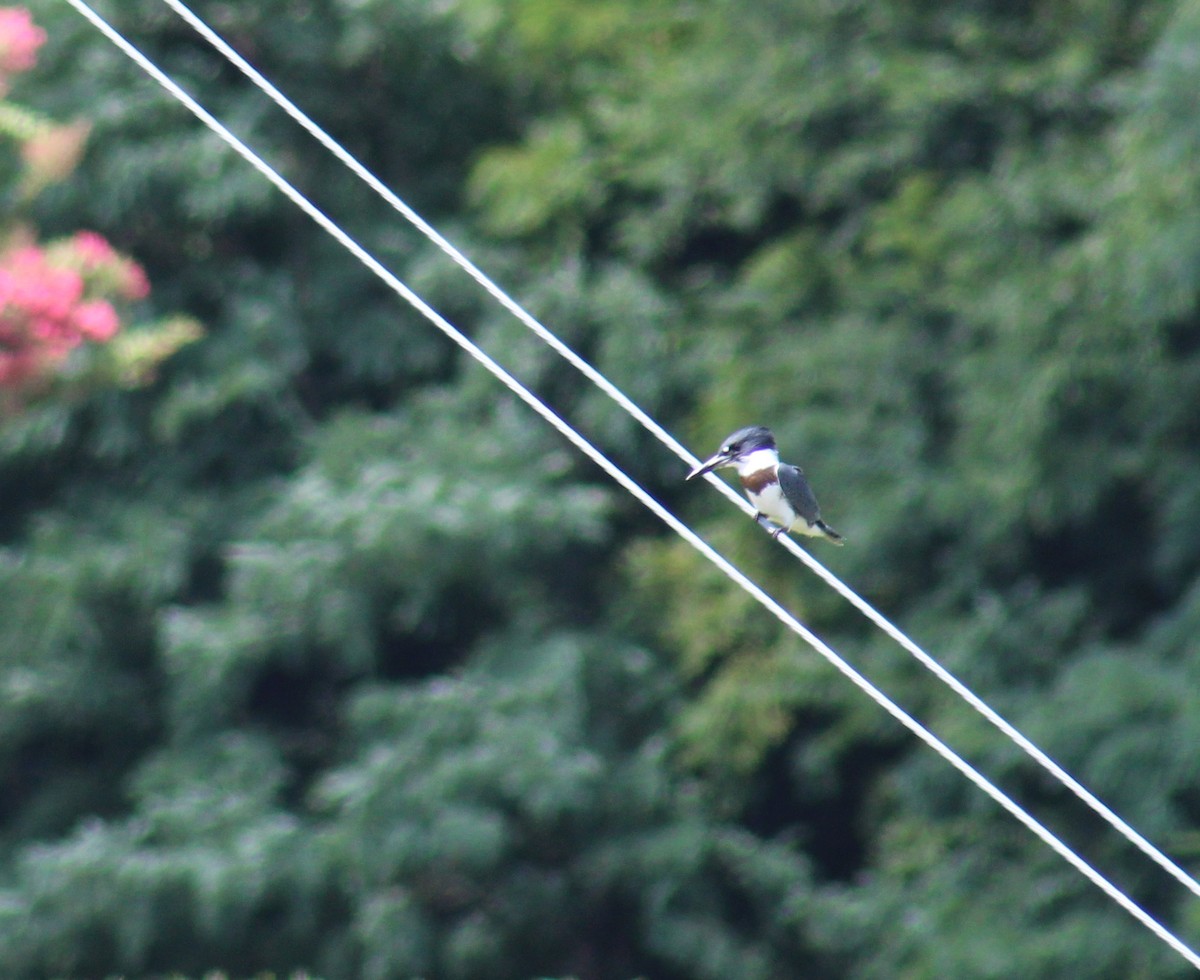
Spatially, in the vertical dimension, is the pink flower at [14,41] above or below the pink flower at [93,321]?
above

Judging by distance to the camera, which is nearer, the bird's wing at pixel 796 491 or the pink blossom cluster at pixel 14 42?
the bird's wing at pixel 796 491

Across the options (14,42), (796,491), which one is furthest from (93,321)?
(796,491)

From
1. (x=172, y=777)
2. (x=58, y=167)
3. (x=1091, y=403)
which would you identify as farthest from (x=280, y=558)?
(x=1091, y=403)

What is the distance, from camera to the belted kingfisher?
2988 millimetres

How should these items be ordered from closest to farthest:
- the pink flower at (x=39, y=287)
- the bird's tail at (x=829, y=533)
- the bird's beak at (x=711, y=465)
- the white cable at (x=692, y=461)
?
the white cable at (x=692, y=461)
the bird's beak at (x=711, y=465)
the bird's tail at (x=829, y=533)
the pink flower at (x=39, y=287)

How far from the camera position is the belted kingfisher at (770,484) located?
9.80 feet

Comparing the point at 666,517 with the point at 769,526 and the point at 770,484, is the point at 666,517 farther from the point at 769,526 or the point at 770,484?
the point at 769,526

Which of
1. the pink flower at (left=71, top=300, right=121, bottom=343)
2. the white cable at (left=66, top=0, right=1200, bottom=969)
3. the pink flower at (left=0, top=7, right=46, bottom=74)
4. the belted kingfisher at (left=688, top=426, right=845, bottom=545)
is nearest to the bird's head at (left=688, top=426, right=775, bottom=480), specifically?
the belted kingfisher at (left=688, top=426, right=845, bottom=545)

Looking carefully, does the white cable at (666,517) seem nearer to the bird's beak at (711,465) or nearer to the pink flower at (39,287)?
the bird's beak at (711,465)

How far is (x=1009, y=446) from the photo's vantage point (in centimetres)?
539

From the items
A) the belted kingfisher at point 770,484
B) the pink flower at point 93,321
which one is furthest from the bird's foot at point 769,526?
the pink flower at point 93,321

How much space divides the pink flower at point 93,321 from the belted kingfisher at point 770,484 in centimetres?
213

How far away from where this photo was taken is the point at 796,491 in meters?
3.04

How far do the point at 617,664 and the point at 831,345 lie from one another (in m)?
1.28
